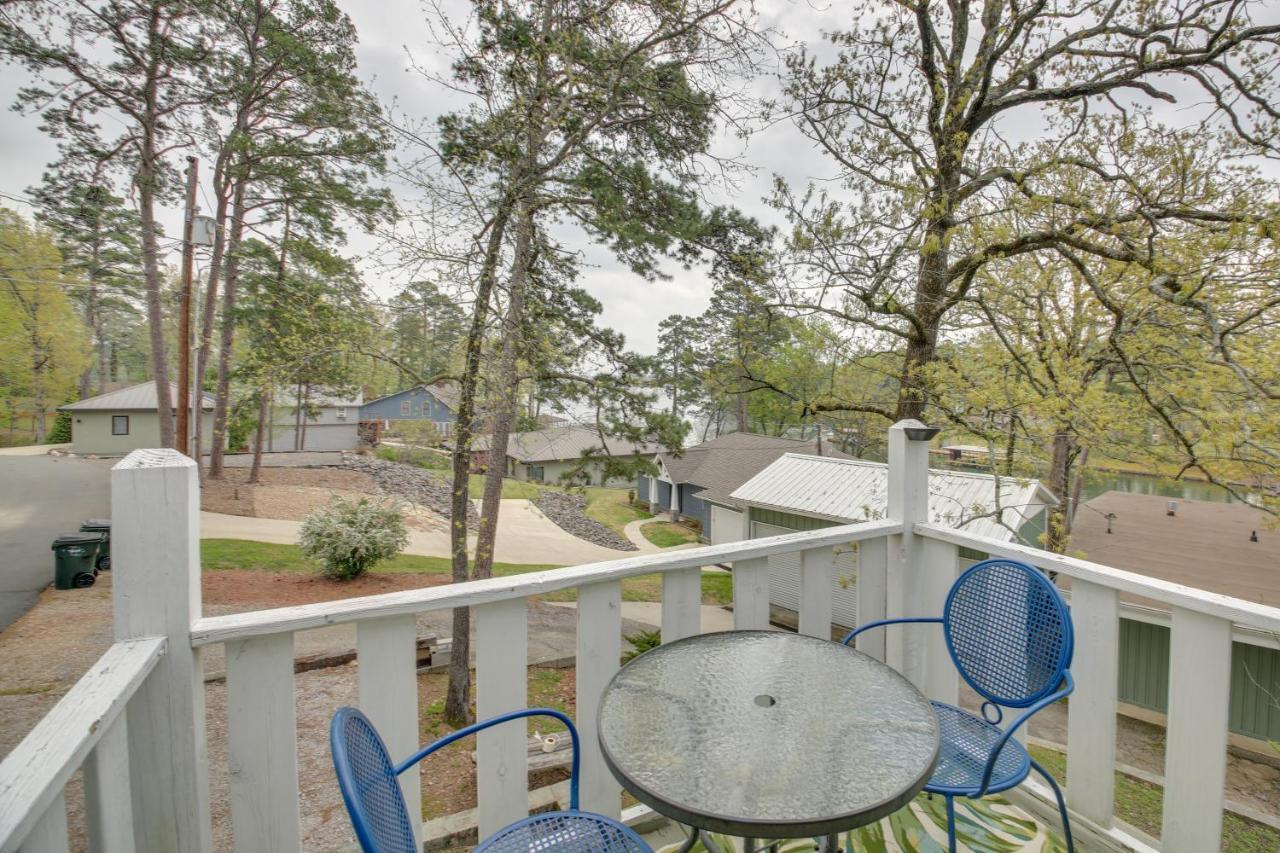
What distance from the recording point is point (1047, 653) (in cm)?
144

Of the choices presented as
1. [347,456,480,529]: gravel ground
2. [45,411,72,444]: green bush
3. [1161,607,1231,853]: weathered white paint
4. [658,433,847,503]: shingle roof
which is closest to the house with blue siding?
[347,456,480,529]: gravel ground

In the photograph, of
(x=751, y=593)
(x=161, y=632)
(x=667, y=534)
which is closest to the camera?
(x=161, y=632)

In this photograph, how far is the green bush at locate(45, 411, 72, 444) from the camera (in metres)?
8.37

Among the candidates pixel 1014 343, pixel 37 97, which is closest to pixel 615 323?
pixel 1014 343

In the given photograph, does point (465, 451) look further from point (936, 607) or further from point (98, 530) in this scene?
point (98, 530)

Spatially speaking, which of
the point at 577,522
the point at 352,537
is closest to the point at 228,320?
the point at 352,537

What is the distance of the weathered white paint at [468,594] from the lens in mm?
1054

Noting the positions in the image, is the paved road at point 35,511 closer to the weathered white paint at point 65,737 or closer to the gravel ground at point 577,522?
the weathered white paint at point 65,737

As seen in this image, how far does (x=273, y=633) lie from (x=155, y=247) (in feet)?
28.9

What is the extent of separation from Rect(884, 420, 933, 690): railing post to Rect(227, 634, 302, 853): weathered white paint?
6.36 ft

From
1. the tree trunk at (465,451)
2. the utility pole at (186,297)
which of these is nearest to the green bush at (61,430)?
the utility pole at (186,297)

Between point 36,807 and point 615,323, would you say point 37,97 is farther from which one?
point 36,807

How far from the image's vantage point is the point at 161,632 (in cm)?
99

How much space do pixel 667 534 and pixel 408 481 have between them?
8.51m
